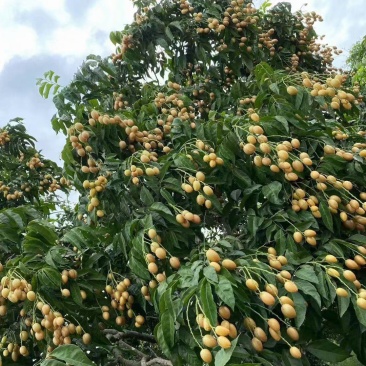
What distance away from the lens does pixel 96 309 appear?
194 cm

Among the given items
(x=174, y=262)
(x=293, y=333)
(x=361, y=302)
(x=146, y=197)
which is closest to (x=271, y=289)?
(x=293, y=333)

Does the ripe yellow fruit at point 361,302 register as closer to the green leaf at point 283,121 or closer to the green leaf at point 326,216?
the green leaf at point 326,216

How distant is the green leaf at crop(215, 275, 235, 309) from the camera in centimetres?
121

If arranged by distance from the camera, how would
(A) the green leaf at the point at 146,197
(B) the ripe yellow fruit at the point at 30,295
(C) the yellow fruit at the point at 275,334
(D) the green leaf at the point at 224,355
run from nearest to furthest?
1. (D) the green leaf at the point at 224,355
2. (C) the yellow fruit at the point at 275,334
3. (B) the ripe yellow fruit at the point at 30,295
4. (A) the green leaf at the point at 146,197

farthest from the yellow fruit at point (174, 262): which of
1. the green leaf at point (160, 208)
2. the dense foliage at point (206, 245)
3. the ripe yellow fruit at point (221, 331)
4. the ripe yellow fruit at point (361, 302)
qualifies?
the ripe yellow fruit at point (361, 302)

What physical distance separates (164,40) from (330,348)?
2.29 meters

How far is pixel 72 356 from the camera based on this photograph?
1.19 metres

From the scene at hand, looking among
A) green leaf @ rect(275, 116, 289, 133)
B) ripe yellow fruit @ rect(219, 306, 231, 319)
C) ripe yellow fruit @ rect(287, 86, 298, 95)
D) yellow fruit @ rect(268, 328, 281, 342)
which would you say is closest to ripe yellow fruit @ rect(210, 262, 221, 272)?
ripe yellow fruit @ rect(219, 306, 231, 319)

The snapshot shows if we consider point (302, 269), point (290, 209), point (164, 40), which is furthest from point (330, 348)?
point (164, 40)

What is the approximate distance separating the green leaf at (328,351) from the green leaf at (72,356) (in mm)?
629

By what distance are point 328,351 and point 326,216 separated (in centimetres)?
46

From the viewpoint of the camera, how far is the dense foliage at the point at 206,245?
4.38 feet

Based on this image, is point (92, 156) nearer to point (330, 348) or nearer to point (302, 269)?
point (302, 269)

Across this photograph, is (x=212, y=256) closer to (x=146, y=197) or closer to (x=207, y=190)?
(x=207, y=190)
